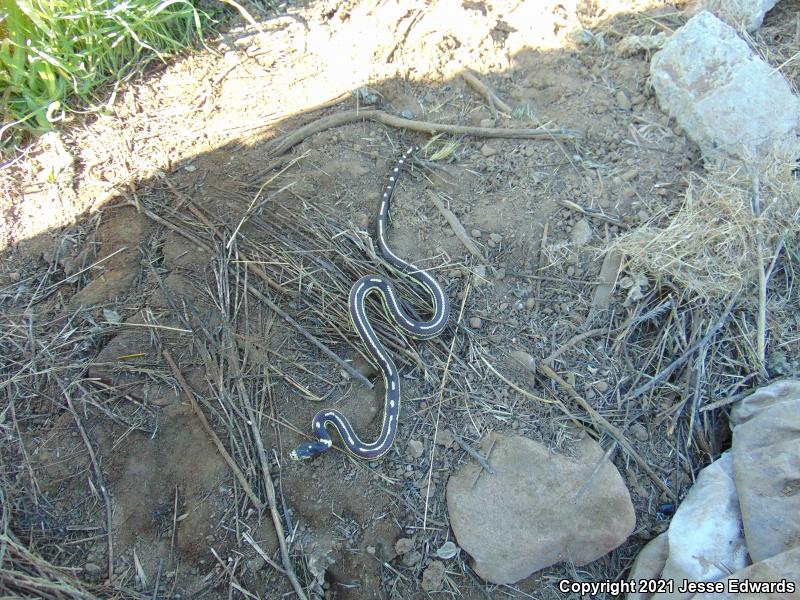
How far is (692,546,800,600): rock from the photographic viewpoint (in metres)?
2.76

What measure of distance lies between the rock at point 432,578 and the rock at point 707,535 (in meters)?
1.25

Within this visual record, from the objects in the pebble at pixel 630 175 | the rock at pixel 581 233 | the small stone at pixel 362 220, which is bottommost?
the rock at pixel 581 233

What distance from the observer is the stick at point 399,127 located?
4.57m

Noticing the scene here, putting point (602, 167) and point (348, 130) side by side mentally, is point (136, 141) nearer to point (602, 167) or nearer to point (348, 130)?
point (348, 130)

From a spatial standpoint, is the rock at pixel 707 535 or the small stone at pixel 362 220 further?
the small stone at pixel 362 220

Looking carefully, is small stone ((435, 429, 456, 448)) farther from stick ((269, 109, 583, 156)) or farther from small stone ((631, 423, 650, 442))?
stick ((269, 109, 583, 156))

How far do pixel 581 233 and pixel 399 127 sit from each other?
1.78m

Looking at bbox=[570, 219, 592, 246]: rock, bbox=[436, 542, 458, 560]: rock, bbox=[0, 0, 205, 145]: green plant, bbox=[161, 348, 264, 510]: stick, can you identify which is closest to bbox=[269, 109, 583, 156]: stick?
bbox=[570, 219, 592, 246]: rock

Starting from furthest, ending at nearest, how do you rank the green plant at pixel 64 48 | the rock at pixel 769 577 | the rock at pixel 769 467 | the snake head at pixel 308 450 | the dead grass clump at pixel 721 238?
the green plant at pixel 64 48, the dead grass clump at pixel 721 238, the snake head at pixel 308 450, the rock at pixel 769 467, the rock at pixel 769 577

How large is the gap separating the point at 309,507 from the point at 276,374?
900mm

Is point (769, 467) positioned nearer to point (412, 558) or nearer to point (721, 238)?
point (721, 238)

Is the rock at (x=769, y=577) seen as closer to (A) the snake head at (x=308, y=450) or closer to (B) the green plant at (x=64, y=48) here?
(A) the snake head at (x=308, y=450)

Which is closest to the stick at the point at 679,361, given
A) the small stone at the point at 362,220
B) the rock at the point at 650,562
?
the rock at the point at 650,562

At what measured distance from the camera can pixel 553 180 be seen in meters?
4.44
